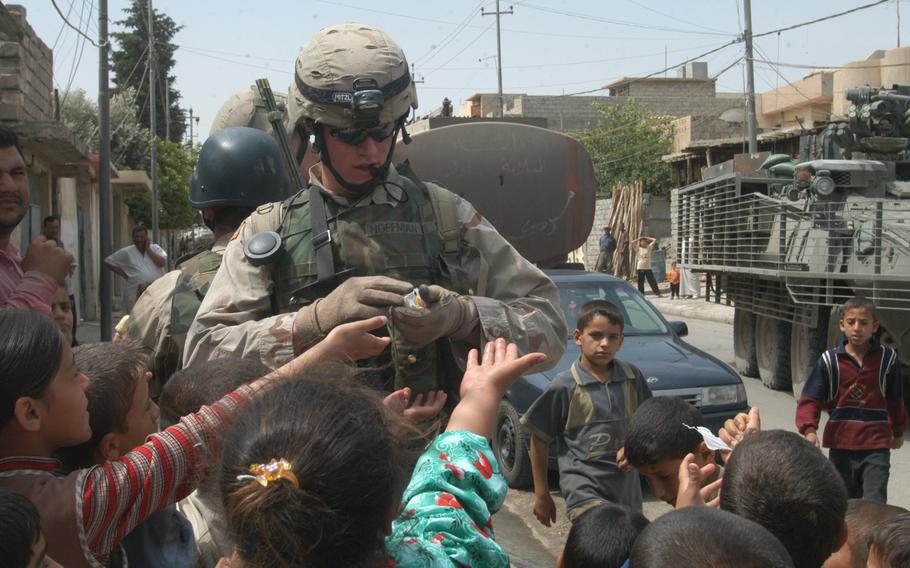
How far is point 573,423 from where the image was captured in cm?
443

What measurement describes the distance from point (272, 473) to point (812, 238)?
9.21 meters

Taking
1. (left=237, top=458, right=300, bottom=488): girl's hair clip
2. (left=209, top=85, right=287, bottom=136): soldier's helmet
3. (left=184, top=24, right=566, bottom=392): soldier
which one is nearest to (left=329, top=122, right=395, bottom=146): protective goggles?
(left=184, top=24, right=566, bottom=392): soldier

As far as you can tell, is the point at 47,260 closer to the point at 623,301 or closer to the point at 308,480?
the point at 308,480

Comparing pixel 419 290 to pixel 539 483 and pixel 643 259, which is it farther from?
pixel 643 259

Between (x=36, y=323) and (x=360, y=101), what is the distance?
894 mm

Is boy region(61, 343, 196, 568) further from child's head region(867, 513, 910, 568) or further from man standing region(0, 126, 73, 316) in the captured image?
child's head region(867, 513, 910, 568)

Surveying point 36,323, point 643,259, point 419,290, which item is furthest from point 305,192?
point 643,259

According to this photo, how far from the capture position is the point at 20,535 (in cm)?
141

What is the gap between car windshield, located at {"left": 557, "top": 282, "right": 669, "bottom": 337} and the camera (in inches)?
302

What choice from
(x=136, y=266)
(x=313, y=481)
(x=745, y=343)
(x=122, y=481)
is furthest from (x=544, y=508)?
(x=745, y=343)

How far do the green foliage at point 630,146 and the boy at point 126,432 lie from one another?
111 feet

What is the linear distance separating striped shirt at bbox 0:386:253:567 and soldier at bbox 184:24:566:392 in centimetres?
39

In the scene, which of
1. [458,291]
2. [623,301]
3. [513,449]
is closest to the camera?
[458,291]

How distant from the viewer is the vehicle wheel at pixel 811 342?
966cm
